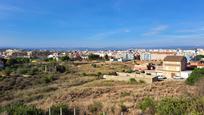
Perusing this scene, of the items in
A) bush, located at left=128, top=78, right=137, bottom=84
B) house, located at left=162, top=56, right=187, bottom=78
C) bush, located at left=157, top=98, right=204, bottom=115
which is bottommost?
bush, located at left=128, top=78, right=137, bottom=84

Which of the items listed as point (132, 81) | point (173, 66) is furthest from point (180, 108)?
point (173, 66)

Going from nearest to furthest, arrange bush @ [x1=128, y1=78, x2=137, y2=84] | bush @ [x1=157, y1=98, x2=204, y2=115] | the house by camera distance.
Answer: bush @ [x1=157, y1=98, x2=204, y2=115] → bush @ [x1=128, y1=78, x2=137, y2=84] → the house

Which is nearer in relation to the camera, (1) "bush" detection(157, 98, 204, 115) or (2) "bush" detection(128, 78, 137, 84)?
(1) "bush" detection(157, 98, 204, 115)

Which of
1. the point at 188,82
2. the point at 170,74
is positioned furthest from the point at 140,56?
the point at 188,82

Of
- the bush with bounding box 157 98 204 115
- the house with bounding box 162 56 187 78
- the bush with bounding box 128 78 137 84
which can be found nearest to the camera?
the bush with bounding box 157 98 204 115

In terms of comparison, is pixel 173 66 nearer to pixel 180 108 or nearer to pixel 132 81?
pixel 132 81

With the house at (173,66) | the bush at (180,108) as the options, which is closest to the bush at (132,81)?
the house at (173,66)

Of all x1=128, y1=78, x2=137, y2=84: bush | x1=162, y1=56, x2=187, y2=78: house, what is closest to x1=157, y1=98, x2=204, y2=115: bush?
x1=128, y1=78, x2=137, y2=84: bush

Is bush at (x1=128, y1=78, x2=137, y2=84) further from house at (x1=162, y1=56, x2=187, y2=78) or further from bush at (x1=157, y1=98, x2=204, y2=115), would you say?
bush at (x1=157, y1=98, x2=204, y2=115)

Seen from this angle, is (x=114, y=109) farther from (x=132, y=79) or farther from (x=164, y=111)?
(x=132, y=79)

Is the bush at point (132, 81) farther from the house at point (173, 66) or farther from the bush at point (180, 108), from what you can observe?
the bush at point (180, 108)
